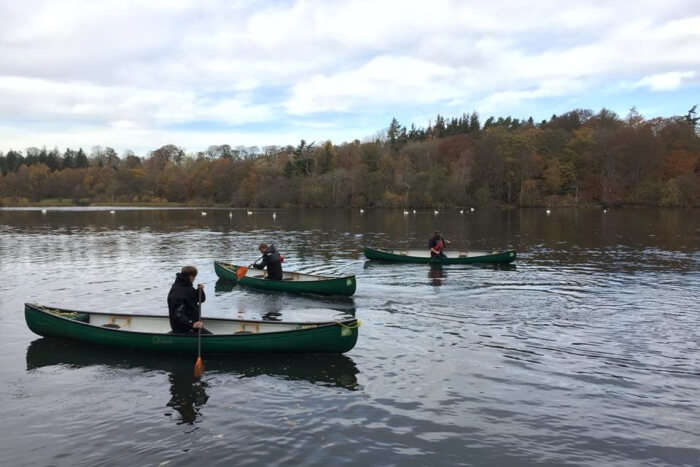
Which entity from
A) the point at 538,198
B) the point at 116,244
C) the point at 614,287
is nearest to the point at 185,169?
the point at 538,198

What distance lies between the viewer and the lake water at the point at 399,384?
9.25 meters

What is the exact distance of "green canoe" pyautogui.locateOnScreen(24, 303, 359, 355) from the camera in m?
13.4

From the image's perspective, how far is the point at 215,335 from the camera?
13.5 meters

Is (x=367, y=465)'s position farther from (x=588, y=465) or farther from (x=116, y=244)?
(x=116, y=244)

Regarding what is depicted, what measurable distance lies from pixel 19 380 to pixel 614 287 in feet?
71.5

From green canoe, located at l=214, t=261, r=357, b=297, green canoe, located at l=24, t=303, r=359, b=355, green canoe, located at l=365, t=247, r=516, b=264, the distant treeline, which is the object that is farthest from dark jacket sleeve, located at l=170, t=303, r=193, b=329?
the distant treeline

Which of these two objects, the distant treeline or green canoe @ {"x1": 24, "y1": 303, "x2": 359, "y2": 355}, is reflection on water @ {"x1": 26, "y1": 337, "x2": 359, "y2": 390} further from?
the distant treeline

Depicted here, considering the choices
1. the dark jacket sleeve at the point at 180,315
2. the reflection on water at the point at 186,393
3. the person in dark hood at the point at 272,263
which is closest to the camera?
the reflection on water at the point at 186,393

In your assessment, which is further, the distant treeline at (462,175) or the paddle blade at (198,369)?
the distant treeline at (462,175)

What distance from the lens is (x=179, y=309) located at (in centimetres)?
1355

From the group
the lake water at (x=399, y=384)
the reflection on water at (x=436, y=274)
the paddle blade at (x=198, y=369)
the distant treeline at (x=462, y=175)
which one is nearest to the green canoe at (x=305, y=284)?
the lake water at (x=399, y=384)

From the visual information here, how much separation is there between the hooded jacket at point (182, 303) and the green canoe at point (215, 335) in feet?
1.13

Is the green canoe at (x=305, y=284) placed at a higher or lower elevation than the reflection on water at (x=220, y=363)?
higher

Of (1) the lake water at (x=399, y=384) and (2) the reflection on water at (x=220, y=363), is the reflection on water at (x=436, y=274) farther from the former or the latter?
(2) the reflection on water at (x=220, y=363)
